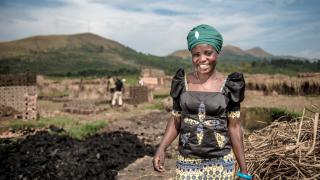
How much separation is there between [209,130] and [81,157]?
6058 mm

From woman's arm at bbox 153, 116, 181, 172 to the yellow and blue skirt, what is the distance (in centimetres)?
18

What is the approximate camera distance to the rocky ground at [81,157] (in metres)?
6.34

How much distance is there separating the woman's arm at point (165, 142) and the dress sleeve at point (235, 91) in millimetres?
378

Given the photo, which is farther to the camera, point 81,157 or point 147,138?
→ point 147,138

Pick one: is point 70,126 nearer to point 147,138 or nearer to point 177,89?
point 147,138

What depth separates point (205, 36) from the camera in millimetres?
2375

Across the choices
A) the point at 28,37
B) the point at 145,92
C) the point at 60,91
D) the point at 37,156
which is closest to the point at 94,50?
the point at 28,37

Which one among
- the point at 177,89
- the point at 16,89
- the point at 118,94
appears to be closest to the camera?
the point at 177,89

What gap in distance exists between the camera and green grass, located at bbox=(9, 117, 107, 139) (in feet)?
37.2

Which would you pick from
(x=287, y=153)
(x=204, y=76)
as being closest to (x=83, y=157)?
(x=287, y=153)

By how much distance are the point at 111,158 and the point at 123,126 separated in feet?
15.3

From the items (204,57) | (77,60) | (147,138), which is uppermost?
(77,60)

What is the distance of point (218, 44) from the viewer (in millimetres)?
2434

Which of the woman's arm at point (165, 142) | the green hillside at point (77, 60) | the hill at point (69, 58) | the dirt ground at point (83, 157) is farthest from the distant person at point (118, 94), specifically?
the hill at point (69, 58)
